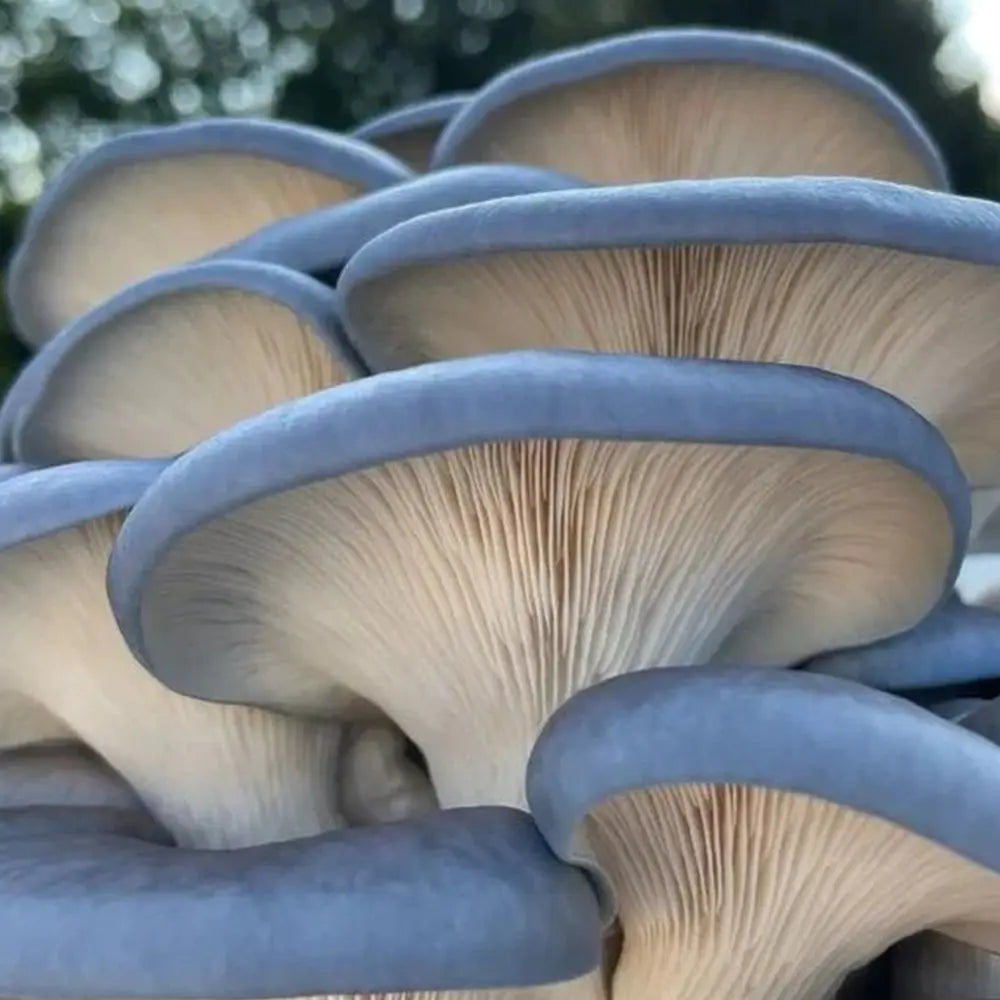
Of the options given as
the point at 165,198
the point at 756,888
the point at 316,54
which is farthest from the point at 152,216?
the point at 316,54

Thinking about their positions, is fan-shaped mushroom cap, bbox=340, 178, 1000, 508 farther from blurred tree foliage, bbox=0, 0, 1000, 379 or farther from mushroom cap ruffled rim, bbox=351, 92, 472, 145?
blurred tree foliage, bbox=0, 0, 1000, 379

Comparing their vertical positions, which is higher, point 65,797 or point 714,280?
point 714,280

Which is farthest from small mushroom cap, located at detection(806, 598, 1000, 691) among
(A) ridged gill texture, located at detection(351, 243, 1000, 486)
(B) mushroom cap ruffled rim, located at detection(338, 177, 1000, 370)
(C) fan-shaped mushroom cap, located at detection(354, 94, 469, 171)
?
(C) fan-shaped mushroom cap, located at detection(354, 94, 469, 171)

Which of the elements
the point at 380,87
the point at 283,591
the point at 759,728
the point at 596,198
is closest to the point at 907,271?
the point at 596,198

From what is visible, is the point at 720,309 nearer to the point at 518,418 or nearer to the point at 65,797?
the point at 518,418

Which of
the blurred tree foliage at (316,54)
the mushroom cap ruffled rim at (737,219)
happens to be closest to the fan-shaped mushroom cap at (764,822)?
the mushroom cap ruffled rim at (737,219)

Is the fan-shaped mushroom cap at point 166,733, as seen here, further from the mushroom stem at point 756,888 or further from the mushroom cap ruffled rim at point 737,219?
the mushroom cap ruffled rim at point 737,219

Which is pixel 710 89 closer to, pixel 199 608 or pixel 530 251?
pixel 530 251
